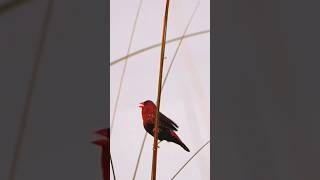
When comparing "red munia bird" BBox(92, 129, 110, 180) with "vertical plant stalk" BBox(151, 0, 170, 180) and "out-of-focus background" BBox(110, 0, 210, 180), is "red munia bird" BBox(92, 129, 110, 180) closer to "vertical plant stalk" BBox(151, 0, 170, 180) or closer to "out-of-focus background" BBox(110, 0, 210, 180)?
"out-of-focus background" BBox(110, 0, 210, 180)

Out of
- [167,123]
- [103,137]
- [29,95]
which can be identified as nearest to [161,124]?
[167,123]

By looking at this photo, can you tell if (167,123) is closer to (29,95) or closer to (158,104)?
(158,104)

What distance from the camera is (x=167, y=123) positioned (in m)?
1.17

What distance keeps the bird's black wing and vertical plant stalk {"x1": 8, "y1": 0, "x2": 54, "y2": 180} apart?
40 cm

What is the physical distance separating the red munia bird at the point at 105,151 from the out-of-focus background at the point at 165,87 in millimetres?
33

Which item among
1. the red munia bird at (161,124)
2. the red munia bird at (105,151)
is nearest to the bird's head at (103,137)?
the red munia bird at (105,151)

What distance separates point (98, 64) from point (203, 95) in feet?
1.03

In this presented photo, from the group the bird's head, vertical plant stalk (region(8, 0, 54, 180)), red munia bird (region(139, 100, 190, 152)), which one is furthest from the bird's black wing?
vertical plant stalk (region(8, 0, 54, 180))

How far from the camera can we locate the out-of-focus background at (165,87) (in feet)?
3.76

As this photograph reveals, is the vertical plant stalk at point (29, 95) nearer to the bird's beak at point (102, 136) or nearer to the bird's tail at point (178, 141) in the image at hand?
the bird's beak at point (102, 136)

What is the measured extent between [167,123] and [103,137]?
197mm

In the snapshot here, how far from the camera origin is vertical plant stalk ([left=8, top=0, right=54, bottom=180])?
2.93 feet

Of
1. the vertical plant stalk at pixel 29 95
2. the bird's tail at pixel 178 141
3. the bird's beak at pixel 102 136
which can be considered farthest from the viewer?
the bird's tail at pixel 178 141

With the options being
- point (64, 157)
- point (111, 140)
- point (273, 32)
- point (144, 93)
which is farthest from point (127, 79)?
point (273, 32)
